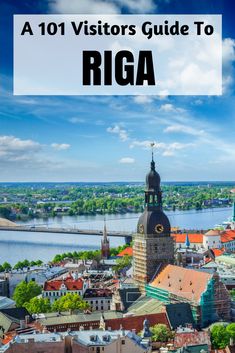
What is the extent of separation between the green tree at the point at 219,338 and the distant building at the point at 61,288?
13.1 feet

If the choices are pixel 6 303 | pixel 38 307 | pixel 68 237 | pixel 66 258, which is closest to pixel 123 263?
pixel 66 258

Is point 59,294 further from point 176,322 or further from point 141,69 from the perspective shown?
point 141,69

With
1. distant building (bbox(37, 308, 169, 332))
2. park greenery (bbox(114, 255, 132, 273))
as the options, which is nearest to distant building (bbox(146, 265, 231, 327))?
distant building (bbox(37, 308, 169, 332))

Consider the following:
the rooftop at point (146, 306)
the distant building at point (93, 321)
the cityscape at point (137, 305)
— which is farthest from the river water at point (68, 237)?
the distant building at point (93, 321)

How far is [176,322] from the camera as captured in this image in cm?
740

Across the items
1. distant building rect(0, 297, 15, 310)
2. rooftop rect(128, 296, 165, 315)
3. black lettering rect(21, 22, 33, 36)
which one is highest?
black lettering rect(21, 22, 33, 36)

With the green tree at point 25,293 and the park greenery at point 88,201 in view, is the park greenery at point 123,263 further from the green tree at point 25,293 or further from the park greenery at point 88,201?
the park greenery at point 88,201

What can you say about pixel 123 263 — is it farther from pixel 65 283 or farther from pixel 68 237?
pixel 68 237

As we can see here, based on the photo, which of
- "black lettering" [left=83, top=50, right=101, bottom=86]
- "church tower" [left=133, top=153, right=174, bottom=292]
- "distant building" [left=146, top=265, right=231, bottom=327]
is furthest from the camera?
"church tower" [left=133, top=153, right=174, bottom=292]

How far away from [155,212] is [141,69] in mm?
6290

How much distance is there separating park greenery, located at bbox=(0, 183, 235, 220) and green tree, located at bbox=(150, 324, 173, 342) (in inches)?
916

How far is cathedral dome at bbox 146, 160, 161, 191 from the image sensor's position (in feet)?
31.3

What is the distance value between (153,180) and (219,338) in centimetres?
345

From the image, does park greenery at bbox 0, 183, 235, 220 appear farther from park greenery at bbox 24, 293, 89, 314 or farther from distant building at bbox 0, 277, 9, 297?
park greenery at bbox 24, 293, 89, 314
